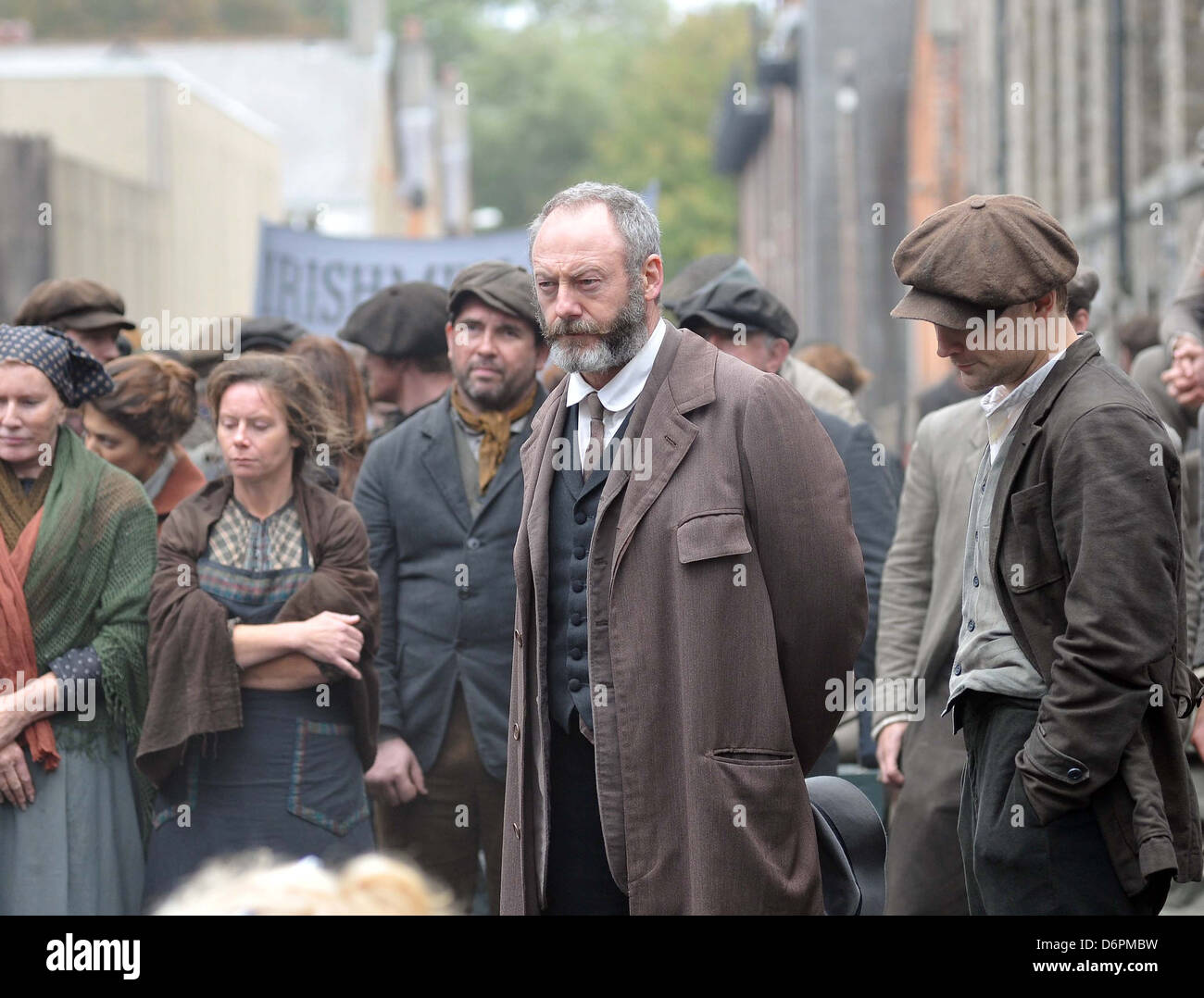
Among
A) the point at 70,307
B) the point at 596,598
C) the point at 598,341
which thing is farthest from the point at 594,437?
the point at 70,307

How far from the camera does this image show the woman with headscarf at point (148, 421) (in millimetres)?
5797

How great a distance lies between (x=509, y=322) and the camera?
5602 mm

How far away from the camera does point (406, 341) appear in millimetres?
6602

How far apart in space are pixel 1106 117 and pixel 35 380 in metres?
18.2

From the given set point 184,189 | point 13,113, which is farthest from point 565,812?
point 13,113

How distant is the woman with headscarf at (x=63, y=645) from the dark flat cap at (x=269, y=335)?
6.22 feet

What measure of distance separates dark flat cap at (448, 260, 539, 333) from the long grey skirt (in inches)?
67.2

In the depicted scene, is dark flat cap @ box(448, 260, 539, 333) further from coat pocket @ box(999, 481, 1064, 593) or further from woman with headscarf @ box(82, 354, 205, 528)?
coat pocket @ box(999, 481, 1064, 593)

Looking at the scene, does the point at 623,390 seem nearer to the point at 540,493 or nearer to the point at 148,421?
the point at 540,493

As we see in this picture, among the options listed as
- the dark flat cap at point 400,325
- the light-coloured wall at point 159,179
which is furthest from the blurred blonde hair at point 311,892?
the light-coloured wall at point 159,179

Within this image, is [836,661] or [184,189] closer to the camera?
[836,661]

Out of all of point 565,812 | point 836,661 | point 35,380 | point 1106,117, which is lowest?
point 565,812

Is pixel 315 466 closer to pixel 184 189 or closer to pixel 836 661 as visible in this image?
pixel 836 661
